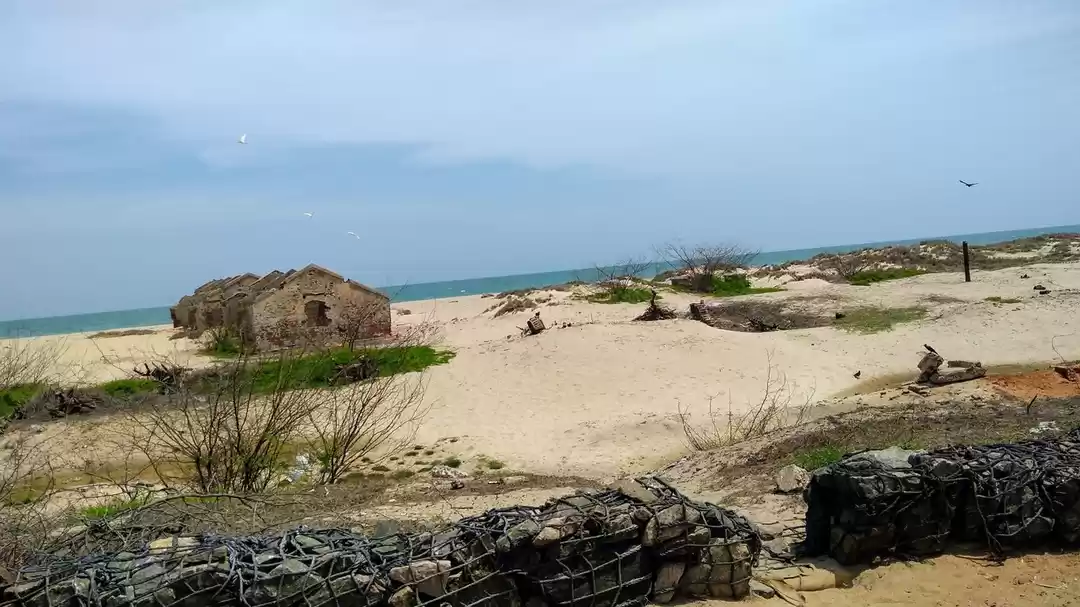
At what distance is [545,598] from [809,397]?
9.76m

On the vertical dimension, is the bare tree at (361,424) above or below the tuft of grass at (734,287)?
below

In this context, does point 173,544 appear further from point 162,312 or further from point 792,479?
point 162,312

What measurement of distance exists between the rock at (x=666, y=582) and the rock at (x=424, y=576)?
59.1 inches

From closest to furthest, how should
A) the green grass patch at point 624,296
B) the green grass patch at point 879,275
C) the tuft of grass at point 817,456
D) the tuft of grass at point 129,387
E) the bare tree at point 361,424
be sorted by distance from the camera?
the tuft of grass at point 817,456 → the bare tree at point 361,424 → the tuft of grass at point 129,387 → the green grass patch at point 624,296 → the green grass patch at point 879,275

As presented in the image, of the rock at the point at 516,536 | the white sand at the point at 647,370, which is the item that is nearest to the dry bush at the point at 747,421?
the white sand at the point at 647,370

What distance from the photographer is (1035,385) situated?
1151cm

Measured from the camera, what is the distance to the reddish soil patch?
1101 centimetres

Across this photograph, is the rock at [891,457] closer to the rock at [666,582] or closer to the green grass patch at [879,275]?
the rock at [666,582]

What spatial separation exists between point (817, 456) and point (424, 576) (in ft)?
16.4

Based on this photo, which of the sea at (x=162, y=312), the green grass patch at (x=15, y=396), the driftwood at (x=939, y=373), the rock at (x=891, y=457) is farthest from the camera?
the sea at (x=162, y=312)

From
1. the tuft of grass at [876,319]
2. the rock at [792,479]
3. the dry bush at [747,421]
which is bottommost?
the dry bush at [747,421]

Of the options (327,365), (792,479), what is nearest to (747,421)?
(792,479)

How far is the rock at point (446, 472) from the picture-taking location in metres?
10.9

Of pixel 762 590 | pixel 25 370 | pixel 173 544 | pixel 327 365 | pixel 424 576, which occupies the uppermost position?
pixel 25 370
